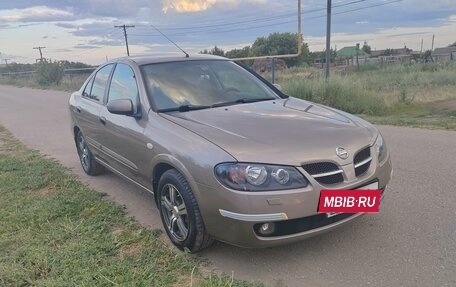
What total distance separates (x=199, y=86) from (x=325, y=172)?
1.77 meters

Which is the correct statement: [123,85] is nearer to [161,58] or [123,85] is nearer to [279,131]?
[161,58]

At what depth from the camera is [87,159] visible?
239 inches

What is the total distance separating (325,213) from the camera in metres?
3.06

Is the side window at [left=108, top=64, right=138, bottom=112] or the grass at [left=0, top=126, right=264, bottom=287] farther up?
the side window at [left=108, top=64, right=138, bottom=112]

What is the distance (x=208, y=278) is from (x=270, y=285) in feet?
1.44

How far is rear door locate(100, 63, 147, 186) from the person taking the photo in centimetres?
399

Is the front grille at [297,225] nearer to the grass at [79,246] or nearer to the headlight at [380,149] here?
the grass at [79,246]

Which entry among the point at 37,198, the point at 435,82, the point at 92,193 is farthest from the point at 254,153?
the point at 435,82

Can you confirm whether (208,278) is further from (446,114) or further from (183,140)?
(446,114)

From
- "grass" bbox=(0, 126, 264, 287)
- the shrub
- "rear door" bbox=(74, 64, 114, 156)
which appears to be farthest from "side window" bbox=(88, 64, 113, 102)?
the shrub

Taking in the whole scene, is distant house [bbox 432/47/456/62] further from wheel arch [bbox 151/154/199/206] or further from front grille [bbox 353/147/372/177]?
wheel arch [bbox 151/154/199/206]

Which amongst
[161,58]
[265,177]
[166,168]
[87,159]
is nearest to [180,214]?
[166,168]

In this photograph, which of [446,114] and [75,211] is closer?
[75,211]

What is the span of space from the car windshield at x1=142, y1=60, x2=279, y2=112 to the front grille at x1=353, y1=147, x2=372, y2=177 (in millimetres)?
1357
